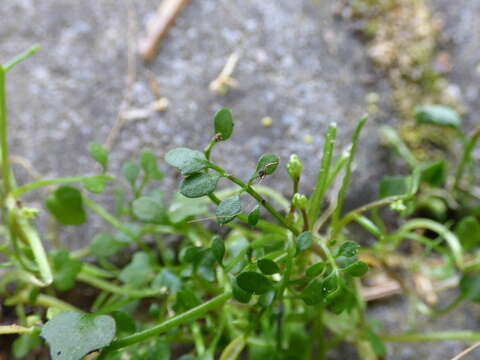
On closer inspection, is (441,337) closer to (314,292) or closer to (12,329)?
(314,292)

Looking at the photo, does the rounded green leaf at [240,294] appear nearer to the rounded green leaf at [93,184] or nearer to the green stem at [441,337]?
the rounded green leaf at [93,184]

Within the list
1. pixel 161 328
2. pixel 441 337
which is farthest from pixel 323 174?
pixel 441 337

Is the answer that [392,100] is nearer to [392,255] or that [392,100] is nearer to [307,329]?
[392,255]

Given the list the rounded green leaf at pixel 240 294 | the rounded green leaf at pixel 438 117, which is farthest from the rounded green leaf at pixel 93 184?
the rounded green leaf at pixel 438 117

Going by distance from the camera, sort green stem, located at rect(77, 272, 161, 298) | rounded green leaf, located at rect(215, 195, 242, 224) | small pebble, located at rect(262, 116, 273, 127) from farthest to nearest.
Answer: small pebble, located at rect(262, 116, 273, 127), green stem, located at rect(77, 272, 161, 298), rounded green leaf, located at rect(215, 195, 242, 224)

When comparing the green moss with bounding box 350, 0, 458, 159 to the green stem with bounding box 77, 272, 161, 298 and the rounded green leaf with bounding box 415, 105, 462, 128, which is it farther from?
the green stem with bounding box 77, 272, 161, 298

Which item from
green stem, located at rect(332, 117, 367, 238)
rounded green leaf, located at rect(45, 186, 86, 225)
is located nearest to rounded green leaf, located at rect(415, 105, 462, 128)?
green stem, located at rect(332, 117, 367, 238)
